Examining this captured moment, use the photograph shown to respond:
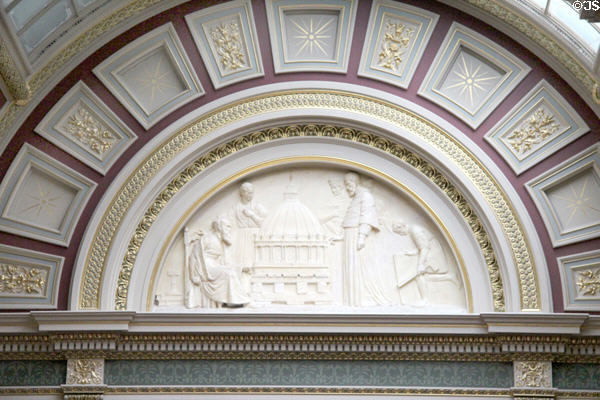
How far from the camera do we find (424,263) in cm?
1323

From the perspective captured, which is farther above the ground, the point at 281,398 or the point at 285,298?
the point at 285,298

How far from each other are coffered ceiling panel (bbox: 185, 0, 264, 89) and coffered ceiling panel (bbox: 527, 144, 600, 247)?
13.5ft

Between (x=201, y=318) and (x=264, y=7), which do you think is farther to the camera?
(x=264, y=7)

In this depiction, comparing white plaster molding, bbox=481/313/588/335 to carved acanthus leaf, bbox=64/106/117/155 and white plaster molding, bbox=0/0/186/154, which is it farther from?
white plaster molding, bbox=0/0/186/154

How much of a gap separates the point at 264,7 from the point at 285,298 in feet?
12.6

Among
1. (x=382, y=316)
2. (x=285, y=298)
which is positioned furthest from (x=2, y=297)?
(x=382, y=316)

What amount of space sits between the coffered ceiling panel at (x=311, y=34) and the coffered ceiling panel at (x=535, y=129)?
2.31 m

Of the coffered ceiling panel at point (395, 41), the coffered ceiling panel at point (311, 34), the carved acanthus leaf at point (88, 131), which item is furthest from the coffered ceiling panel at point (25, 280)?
the coffered ceiling panel at point (395, 41)

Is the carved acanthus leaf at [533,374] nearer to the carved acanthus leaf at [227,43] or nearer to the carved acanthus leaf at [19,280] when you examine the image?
the carved acanthus leaf at [227,43]

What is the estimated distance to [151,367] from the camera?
12703mm

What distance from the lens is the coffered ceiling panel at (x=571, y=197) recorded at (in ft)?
42.4

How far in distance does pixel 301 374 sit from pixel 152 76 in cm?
433

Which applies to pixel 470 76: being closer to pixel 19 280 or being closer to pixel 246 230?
pixel 246 230

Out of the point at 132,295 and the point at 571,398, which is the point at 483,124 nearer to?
the point at 571,398
